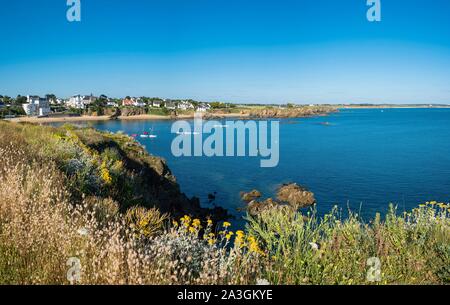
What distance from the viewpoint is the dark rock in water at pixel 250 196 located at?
3110cm

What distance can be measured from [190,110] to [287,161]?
141470 mm

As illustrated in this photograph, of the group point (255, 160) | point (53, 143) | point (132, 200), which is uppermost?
point (53, 143)

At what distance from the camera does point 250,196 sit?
31.6 meters

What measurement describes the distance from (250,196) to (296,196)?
444cm

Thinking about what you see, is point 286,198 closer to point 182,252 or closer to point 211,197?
point 211,197

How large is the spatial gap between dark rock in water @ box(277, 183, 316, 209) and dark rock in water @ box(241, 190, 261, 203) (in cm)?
210

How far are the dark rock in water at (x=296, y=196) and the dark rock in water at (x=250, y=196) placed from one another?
82.5 inches

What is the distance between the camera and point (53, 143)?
1171cm

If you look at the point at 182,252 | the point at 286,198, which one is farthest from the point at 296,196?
the point at 182,252

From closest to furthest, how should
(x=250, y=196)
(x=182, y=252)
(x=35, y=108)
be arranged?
1. (x=182, y=252)
2. (x=250, y=196)
3. (x=35, y=108)
